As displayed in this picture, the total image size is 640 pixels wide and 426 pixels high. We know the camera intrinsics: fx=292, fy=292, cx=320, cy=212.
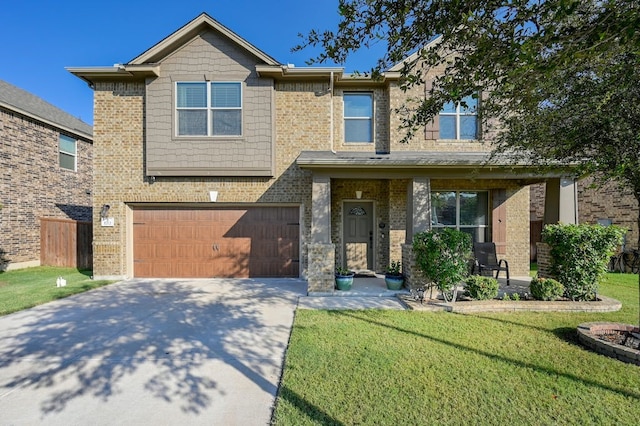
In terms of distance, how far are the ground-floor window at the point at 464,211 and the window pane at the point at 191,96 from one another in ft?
24.6

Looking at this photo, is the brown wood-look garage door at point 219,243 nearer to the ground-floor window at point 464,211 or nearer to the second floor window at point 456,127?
the ground-floor window at point 464,211

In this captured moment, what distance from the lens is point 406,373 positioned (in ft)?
11.0

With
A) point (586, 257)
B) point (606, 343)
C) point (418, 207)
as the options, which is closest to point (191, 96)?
point (418, 207)

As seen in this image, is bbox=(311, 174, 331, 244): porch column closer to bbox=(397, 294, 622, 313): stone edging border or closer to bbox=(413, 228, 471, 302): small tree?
bbox=(413, 228, 471, 302): small tree

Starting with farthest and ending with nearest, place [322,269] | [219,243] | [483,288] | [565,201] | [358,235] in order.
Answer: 1. [358,235]
2. [219,243]
3. [565,201]
4. [322,269]
5. [483,288]

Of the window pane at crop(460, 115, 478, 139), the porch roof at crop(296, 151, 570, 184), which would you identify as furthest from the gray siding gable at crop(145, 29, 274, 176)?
the window pane at crop(460, 115, 478, 139)

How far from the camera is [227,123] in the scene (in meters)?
8.43

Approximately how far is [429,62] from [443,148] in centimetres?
605

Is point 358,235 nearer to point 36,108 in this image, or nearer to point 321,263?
point 321,263

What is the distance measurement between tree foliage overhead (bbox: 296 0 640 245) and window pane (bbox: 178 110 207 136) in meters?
5.91

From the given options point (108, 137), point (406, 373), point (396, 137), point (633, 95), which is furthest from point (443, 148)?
point (108, 137)

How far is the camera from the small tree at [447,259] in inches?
228

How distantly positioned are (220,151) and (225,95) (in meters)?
1.62

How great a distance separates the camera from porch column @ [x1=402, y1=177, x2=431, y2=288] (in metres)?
7.07
